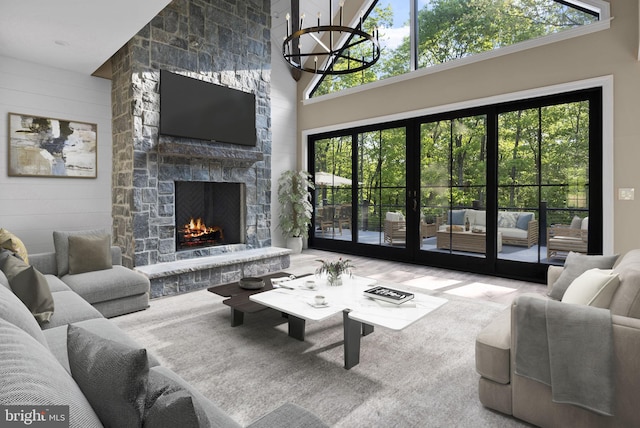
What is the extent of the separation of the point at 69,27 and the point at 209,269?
9.47ft

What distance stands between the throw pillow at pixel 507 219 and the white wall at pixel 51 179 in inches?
212

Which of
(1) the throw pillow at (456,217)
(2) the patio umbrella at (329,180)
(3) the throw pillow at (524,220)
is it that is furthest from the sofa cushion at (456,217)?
(2) the patio umbrella at (329,180)

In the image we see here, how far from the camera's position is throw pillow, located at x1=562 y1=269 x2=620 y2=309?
1892 millimetres

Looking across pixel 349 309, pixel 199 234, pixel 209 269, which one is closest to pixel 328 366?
pixel 349 309

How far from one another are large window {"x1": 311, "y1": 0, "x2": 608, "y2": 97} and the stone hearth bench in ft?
11.2

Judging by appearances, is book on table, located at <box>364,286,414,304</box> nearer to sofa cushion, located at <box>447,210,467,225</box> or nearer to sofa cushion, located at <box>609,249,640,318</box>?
sofa cushion, located at <box>609,249,640,318</box>

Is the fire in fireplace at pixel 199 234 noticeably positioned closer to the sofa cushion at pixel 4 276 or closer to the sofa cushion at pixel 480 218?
the sofa cushion at pixel 4 276

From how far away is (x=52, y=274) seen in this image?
145 inches

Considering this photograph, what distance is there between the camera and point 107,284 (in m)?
3.42

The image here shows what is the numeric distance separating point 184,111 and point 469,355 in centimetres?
427

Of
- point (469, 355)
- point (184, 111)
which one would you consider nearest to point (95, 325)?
point (469, 355)

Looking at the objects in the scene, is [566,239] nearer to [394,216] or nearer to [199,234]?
[394,216]

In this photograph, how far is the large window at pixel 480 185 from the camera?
445 centimetres

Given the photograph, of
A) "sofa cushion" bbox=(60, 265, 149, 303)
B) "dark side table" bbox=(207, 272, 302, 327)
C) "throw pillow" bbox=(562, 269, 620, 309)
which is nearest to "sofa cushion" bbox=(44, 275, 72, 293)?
"sofa cushion" bbox=(60, 265, 149, 303)
